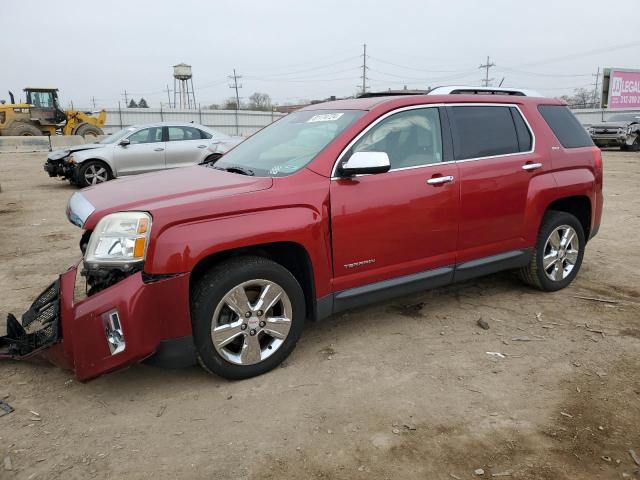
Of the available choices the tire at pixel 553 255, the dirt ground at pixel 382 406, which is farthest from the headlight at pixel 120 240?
the tire at pixel 553 255

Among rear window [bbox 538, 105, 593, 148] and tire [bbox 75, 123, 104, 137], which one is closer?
rear window [bbox 538, 105, 593, 148]

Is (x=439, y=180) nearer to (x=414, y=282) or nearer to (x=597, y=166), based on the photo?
(x=414, y=282)

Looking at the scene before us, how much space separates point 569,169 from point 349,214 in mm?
2441

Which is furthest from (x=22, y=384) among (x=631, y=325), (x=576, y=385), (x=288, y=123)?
(x=631, y=325)

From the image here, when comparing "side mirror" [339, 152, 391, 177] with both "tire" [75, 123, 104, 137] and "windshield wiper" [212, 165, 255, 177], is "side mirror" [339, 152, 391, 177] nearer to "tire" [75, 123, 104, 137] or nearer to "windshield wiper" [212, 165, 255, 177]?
"windshield wiper" [212, 165, 255, 177]

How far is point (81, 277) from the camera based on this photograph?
3.09 meters

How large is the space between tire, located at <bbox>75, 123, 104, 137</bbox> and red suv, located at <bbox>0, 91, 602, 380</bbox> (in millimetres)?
24256

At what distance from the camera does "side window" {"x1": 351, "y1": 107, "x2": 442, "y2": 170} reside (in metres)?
3.62

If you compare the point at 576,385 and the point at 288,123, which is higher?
the point at 288,123

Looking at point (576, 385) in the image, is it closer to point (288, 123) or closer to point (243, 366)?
point (243, 366)

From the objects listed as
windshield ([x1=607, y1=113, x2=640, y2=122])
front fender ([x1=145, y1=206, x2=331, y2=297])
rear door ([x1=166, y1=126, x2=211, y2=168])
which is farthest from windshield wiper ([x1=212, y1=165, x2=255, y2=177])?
windshield ([x1=607, y1=113, x2=640, y2=122])

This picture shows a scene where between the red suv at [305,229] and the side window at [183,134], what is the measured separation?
324 inches

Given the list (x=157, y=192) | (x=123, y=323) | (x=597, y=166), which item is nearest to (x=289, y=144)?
(x=157, y=192)

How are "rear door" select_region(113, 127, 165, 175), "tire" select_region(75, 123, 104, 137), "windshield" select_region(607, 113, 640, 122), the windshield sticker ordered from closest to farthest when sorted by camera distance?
the windshield sticker < "rear door" select_region(113, 127, 165, 175) < "windshield" select_region(607, 113, 640, 122) < "tire" select_region(75, 123, 104, 137)
